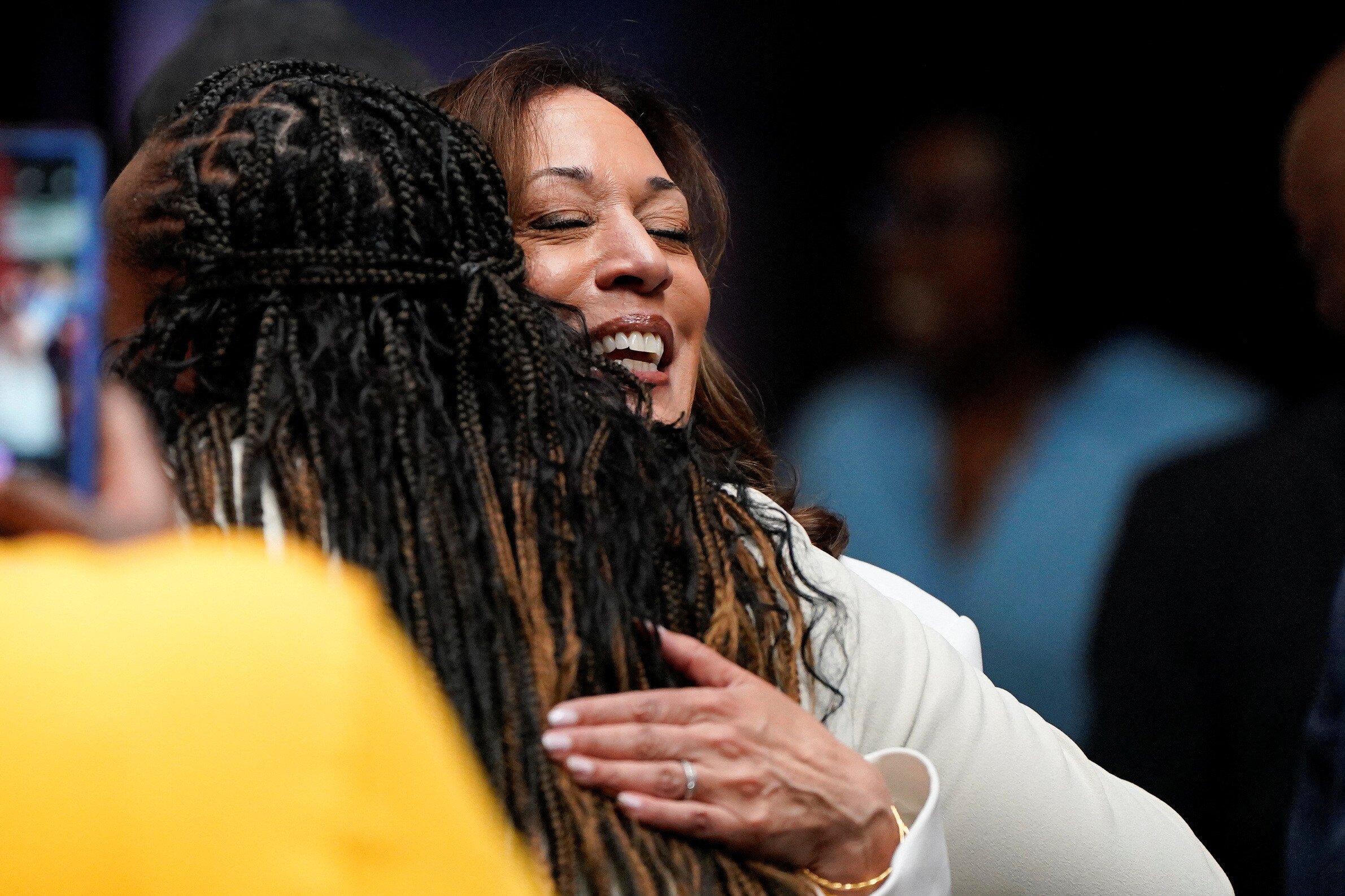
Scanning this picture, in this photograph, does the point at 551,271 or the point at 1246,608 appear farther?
the point at 1246,608

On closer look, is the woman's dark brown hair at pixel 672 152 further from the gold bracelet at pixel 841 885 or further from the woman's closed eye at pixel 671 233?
the gold bracelet at pixel 841 885

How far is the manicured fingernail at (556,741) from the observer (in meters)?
0.96

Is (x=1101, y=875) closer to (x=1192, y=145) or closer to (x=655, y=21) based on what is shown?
(x=1192, y=145)

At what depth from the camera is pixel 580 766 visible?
37.8 inches

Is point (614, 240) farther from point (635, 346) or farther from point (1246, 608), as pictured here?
point (1246, 608)

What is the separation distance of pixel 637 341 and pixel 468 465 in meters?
0.89

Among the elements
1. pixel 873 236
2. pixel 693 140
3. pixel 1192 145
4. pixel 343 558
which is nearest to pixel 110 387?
pixel 343 558

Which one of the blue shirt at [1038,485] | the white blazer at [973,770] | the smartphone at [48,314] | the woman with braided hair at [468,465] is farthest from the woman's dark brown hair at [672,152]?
the smartphone at [48,314]

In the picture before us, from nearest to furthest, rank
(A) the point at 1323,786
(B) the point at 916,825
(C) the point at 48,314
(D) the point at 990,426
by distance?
(C) the point at 48,314 → (B) the point at 916,825 → (A) the point at 1323,786 → (D) the point at 990,426

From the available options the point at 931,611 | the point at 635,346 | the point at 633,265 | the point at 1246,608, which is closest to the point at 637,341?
the point at 635,346

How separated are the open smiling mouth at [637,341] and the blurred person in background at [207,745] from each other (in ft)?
4.07

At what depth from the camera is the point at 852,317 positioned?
2.48 meters

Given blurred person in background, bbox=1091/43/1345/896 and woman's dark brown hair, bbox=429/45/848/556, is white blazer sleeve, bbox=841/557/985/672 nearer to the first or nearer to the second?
woman's dark brown hair, bbox=429/45/848/556

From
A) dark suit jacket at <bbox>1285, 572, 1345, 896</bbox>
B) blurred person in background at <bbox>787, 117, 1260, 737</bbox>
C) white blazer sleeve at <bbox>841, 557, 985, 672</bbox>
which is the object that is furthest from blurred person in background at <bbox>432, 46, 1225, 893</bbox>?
dark suit jacket at <bbox>1285, 572, 1345, 896</bbox>
